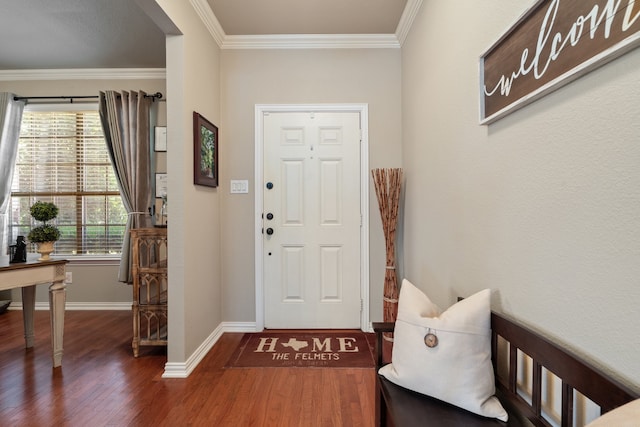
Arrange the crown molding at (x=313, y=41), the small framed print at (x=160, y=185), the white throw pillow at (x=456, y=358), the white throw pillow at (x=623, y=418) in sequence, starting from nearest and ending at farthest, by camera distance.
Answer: the white throw pillow at (x=623, y=418)
the white throw pillow at (x=456, y=358)
the crown molding at (x=313, y=41)
the small framed print at (x=160, y=185)

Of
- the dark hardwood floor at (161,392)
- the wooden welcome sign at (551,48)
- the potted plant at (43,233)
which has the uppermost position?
the wooden welcome sign at (551,48)

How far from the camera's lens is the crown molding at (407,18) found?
2.23m

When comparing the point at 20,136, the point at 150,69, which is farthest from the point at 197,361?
the point at 20,136

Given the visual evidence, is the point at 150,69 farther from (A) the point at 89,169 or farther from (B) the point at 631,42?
(B) the point at 631,42

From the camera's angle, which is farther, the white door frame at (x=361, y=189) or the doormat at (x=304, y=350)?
the white door frame at (x=361, y=189)

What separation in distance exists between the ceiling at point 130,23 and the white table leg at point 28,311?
221 cm

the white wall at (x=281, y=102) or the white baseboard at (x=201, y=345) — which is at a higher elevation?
the white wall at (x=281, y=102)

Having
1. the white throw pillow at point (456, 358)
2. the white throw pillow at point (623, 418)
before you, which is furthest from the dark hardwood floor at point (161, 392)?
the white throw pillow at point (623, 418)

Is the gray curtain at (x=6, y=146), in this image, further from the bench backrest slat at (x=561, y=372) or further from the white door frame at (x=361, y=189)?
the bench backrest slat at (x=561, y=372)

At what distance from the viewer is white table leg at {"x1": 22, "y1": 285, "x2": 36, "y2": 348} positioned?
7.91ft

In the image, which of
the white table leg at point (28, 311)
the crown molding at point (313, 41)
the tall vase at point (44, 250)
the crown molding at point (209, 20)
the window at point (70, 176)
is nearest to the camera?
the tall vase at point (44, 250)

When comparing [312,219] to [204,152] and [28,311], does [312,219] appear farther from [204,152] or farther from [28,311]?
[28,311]

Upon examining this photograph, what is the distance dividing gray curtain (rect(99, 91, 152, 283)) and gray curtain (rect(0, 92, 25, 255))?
1093mm

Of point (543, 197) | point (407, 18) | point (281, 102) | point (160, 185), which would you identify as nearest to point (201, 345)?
point (160, 185)
